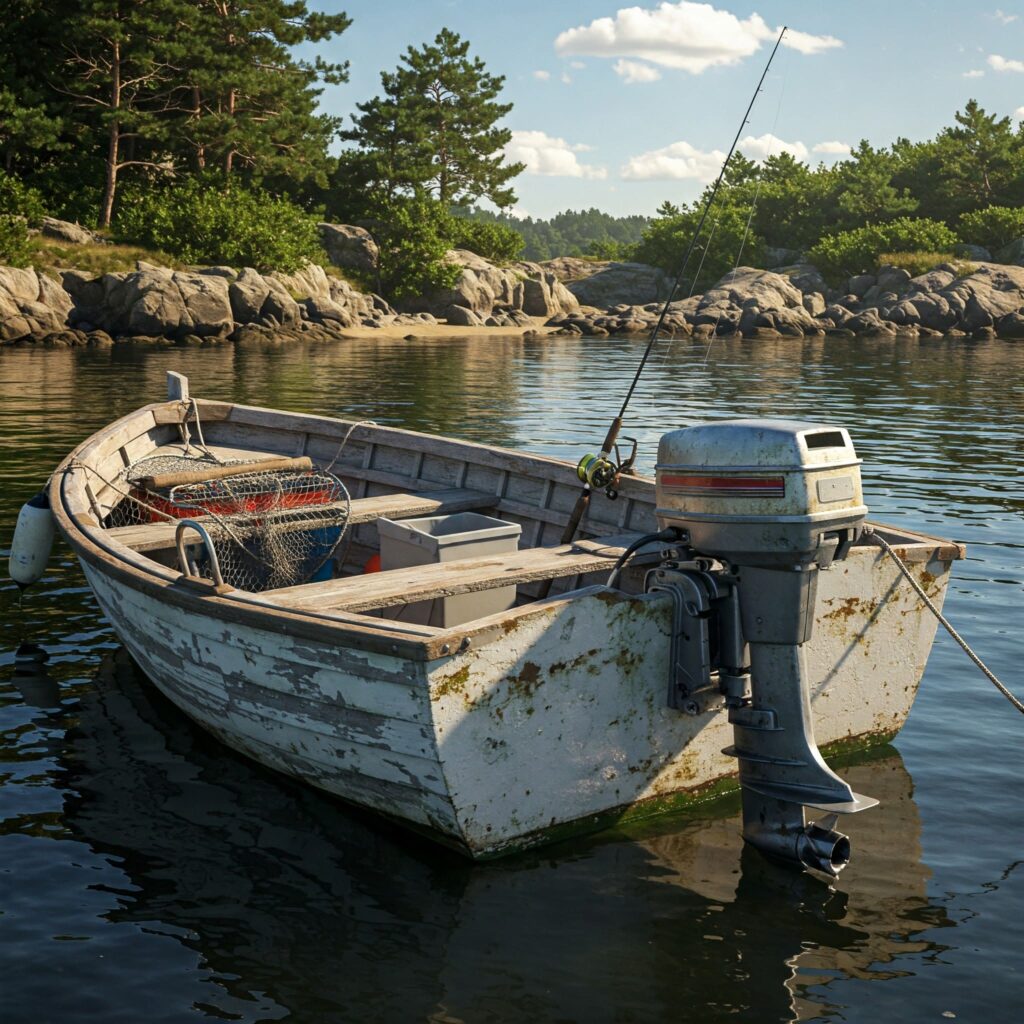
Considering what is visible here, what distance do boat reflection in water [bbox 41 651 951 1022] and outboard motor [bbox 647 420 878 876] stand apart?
379 mm

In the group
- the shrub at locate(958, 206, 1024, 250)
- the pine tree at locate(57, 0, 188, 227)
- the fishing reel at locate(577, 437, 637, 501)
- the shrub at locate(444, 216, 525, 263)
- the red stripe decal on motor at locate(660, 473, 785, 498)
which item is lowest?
the fishing reel at locate(577, 437, 637, 501)

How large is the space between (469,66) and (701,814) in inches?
3024

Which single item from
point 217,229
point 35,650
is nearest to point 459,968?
point 35,650

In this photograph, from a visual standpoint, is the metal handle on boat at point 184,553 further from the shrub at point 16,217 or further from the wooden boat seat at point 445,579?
the shrub at point 16,217

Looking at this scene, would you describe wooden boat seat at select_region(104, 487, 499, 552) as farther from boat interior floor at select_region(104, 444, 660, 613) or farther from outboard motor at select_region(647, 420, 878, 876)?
outboard motor at select_region(647, 420, 878, 876)

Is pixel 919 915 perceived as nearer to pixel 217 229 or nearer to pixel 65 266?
pixel 65 266

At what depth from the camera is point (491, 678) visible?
207 inches

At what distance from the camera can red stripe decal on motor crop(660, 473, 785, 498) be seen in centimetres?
538

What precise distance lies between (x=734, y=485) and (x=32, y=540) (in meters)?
6.37

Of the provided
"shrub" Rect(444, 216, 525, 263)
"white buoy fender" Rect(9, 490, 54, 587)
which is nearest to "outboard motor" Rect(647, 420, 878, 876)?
"white buoy fender" Rect(9, 490, 54, 587)

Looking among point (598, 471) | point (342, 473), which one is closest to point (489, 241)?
point (342, 473)

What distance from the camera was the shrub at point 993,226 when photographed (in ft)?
236

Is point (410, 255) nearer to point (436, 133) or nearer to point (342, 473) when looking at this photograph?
point (436, 133)

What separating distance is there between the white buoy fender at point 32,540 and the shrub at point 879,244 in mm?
69011
